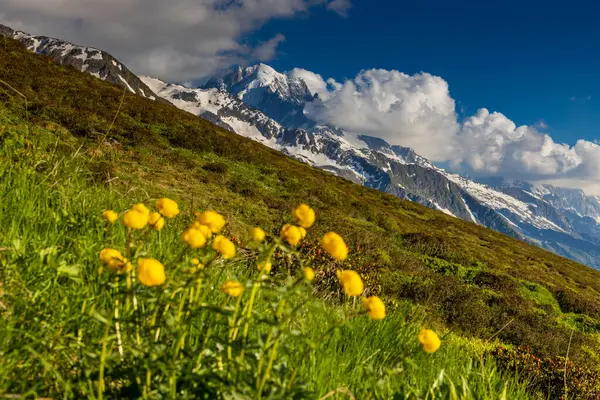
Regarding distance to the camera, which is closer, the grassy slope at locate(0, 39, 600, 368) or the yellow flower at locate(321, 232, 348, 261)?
the yellow flower at locate(321, 232, 348, 261)

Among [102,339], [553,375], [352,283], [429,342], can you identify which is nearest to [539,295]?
[553,375]

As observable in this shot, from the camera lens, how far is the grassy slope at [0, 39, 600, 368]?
46.2 feet

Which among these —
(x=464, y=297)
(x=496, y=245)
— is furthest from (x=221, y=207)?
(x=496, y=245)

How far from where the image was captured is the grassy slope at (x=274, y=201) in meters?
14.1

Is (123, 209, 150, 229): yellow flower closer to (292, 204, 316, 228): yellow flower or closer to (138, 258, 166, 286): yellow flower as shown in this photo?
(138, 258, 166, 286): yellow flower

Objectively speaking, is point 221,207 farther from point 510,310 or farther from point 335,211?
point 510,310

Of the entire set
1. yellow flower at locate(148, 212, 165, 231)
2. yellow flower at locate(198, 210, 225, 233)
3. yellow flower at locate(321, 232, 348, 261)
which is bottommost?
yellow flower at locate(148, 212, 165, 231)

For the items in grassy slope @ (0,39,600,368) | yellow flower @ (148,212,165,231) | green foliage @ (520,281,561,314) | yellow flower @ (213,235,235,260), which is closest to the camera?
yellow flower @ (213,235,235,260)

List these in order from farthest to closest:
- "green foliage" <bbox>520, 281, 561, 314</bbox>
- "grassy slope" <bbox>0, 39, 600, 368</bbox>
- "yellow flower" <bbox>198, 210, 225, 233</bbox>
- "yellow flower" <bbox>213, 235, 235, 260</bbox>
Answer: "green foliage" <bbox>520, 281, 561, 314</bbox>
"grassy slope" <bbox>0, 39, 600, 368</bbox>
"yellow flower" <bbox>198, 210, 225, 233</bbox>
"yellow flower" <bbox>213, 235, 235, 260</bbox>

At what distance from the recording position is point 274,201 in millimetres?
18734

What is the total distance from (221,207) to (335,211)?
877cm

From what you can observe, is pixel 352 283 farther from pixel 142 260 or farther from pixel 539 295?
pixel 539 295

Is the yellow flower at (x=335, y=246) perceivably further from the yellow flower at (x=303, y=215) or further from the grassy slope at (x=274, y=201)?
the grassy slope at (x=274, y=201)

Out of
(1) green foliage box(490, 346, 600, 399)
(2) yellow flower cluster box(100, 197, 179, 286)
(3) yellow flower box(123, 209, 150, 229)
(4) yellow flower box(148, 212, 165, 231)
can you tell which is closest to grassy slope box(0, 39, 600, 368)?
Result: (1) green foliage box(490, 346, 600, 399)
